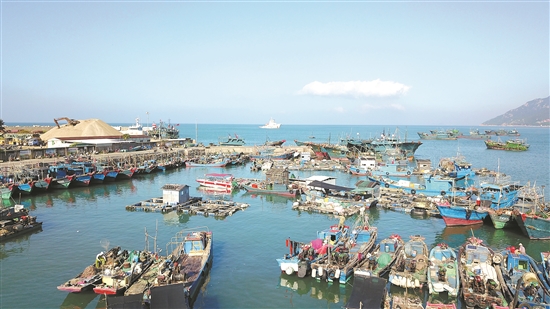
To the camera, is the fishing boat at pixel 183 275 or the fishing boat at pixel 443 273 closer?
the fishing boat at pixel 183 275

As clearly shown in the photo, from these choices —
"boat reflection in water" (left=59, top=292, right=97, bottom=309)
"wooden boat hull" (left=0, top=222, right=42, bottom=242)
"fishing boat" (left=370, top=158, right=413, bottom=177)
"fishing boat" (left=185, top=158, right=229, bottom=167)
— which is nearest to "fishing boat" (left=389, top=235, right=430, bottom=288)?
"boat reflection in water" (left=59, top=292, right=97, bottom=309)

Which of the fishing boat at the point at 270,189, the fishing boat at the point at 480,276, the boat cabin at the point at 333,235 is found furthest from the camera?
the fishing boat at the point at 270,189

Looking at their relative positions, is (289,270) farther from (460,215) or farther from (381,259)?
(460,215)

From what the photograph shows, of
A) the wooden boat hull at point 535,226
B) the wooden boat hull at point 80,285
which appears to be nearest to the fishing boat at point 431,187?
the wooden boat hull at point 535,226

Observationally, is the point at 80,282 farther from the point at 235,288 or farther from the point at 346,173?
the point at 346,173

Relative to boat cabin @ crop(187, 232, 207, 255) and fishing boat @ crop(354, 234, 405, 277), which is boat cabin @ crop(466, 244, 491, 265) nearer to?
fishing boat @ crop(354, 234, 405, 277)

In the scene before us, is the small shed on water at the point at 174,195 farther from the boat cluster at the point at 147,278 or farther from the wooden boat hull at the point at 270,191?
the boat cluster at the point at 147,278
